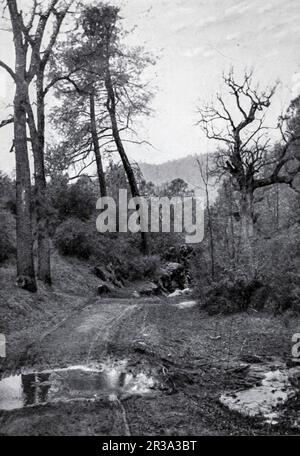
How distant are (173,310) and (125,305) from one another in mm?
1346

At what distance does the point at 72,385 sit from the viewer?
19.9 ft

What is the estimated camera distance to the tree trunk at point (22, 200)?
41.4ft

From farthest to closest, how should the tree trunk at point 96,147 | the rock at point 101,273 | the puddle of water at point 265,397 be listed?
the tree trunk at point 96,147 < the rock at point 101,273 < the puddle of water at point 265,397

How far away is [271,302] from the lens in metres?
10.8

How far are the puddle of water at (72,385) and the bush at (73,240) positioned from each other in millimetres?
13239

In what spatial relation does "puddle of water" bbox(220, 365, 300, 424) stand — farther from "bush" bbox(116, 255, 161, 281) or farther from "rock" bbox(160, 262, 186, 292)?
"rock" bbox(160, 262, 186, 292)

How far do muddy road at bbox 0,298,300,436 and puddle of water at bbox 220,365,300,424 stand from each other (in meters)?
0.11

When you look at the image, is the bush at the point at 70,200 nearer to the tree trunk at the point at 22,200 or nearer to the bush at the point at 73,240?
the bush at the point at 73,240

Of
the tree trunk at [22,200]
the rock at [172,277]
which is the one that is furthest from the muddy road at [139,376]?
the rock at [172,277]

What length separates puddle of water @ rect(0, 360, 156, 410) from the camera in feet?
18.3

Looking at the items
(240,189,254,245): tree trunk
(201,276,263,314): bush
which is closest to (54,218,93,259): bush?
(240,189,254,245): tree trunk

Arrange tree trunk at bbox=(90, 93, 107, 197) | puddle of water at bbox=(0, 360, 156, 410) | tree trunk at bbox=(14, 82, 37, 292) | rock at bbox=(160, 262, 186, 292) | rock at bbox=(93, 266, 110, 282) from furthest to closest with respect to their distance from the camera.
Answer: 1. rock at bbox=(160, 262, 186, 292)
2. tree trunk at bbox=(90, 93, 107, 197)
3. rock at bbox=(93, 266, 110, 282)
4. tree trunk at bbox=(14, 82, 37, 292)
5. puddle of water at bbox=(0, 360, 156, 410)
